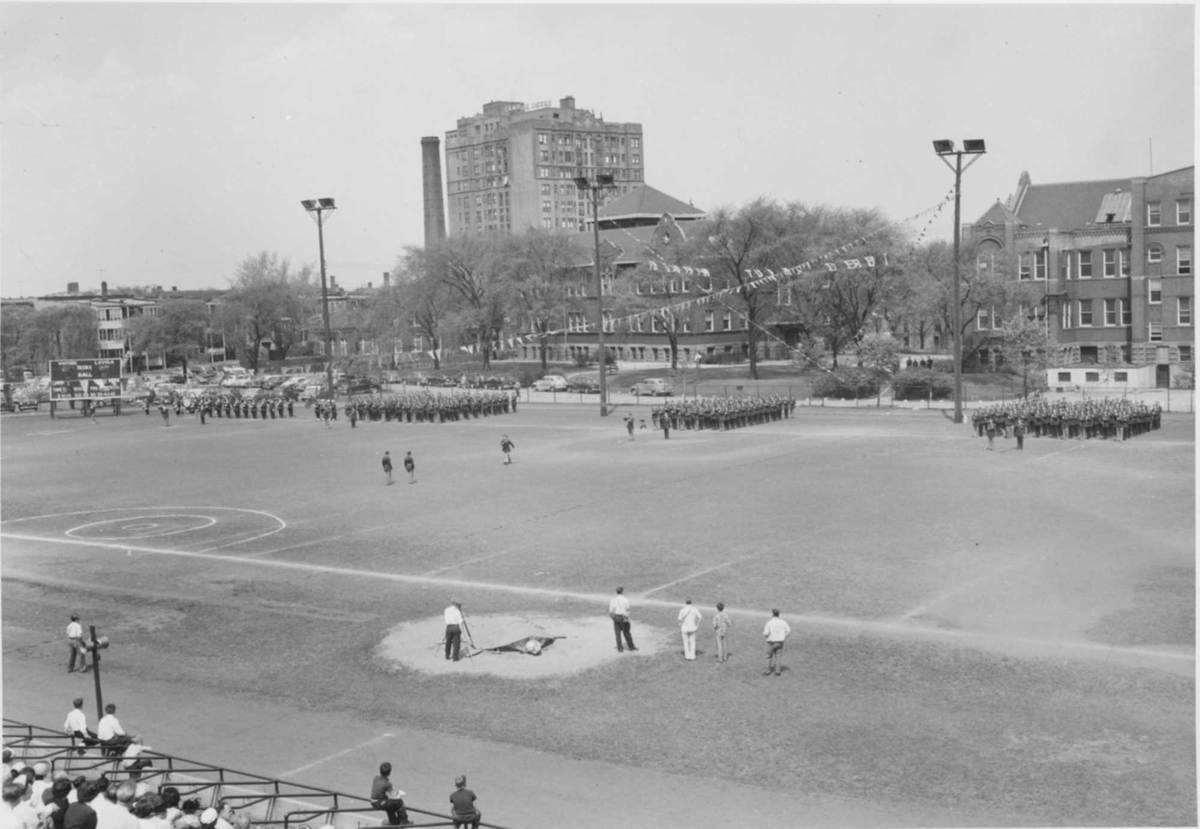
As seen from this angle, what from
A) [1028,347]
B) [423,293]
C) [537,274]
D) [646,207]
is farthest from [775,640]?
[646,207]

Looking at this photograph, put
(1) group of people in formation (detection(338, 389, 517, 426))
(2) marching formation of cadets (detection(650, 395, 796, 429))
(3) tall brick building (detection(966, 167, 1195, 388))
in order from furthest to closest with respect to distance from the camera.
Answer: (3) tall brick building (detection(966, 167, 1195, 388)) → (1) group of people in formation (detection(338, 389, 517, 426)) → (2) marching formation of cadets (detection(650, 395, 796, 429))

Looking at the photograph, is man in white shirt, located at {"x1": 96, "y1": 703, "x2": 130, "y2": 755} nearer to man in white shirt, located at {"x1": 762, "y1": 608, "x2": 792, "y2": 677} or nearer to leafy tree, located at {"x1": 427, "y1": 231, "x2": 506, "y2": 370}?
man in white shirt, located at {"x1": 762, "y1": 608, "x2": 792, "y2": 677}

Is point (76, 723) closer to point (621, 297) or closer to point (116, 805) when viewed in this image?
point (116, 805)

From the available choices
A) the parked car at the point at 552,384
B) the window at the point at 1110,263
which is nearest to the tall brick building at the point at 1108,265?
the window at the point at 1110,263

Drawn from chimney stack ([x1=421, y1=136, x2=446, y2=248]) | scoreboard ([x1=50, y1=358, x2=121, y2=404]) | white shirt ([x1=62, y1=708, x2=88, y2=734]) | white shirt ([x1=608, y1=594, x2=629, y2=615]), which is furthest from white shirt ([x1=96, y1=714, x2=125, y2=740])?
chimney stack ([x1=421, y1=136, x2=446, y2=248])

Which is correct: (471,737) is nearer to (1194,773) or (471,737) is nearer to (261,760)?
A: (261,760)

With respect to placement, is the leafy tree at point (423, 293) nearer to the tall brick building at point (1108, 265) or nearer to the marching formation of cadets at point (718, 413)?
the tall brick building at point (1108, 265)

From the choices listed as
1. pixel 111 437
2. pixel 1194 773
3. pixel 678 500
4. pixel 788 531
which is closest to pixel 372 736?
pixel 1194 773
